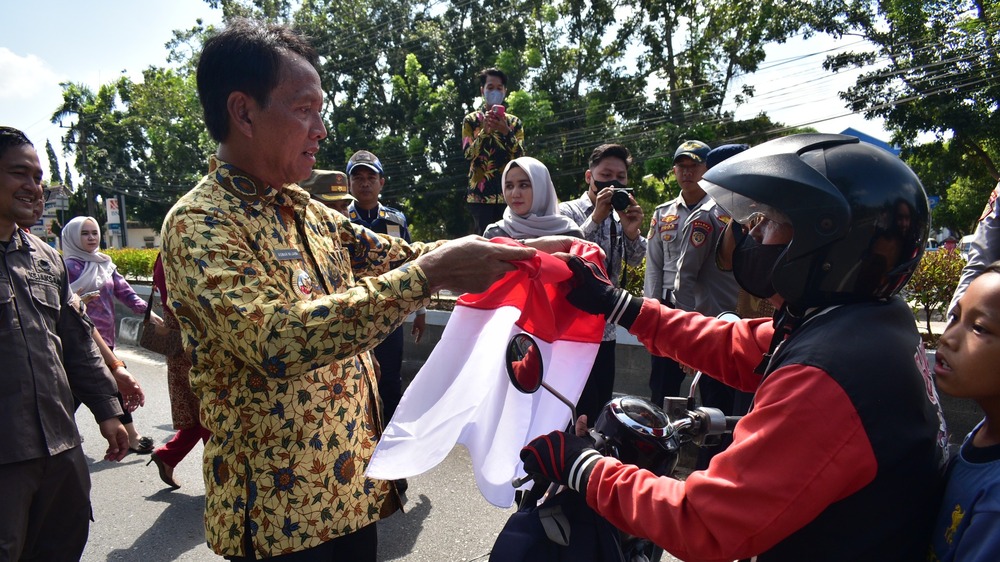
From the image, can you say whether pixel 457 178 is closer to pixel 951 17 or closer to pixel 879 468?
pixel 951 17

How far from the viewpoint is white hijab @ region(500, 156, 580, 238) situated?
167 inches

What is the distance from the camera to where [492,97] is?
6496mm

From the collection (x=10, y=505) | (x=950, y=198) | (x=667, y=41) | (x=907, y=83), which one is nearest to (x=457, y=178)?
(x=667, y=41)

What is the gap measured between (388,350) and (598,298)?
2845 millimetres

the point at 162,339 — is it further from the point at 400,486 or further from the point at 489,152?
the point at 489,152

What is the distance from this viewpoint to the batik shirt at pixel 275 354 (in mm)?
1578

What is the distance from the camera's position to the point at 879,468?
131 cm

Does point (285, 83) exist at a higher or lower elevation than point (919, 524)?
higher

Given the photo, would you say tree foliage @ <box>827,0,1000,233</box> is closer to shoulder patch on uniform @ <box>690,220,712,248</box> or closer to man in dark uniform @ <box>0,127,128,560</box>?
shoulder patch on uniform @ <box>690,220,712,248</box>

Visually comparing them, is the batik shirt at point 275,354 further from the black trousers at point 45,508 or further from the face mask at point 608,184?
the face mask at point 608,184

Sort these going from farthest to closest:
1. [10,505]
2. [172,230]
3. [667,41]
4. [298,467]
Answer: [667,41] < [10,505] < [298,467] < [172,230]

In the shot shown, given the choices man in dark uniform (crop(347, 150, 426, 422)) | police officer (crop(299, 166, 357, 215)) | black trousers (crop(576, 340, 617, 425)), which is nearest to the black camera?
black trousers (crop(576, 340, 617, 425))

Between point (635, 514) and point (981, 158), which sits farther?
point (981, 158)

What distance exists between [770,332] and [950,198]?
93.8 ft
